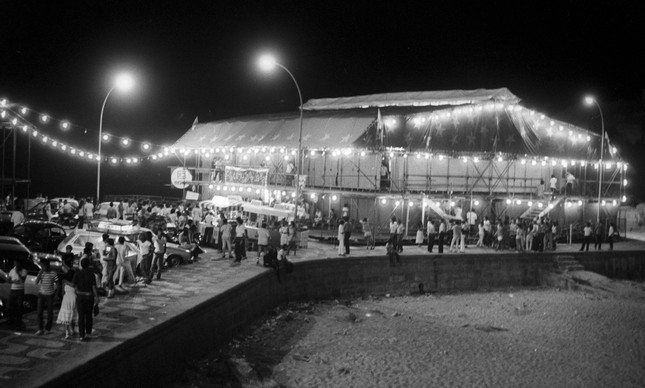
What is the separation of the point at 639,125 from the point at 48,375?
2229 inches

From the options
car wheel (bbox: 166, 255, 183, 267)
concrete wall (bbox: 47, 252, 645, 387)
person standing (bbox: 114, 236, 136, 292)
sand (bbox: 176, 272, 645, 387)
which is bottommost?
sand (bbox: 176, 272, 645, 387)

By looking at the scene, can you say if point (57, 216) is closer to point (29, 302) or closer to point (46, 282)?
point (29, 302)

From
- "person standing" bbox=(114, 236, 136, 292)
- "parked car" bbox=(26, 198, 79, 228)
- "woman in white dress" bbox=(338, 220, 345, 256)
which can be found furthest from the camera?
"parked car" bbox=(26, 198, 79, 228)

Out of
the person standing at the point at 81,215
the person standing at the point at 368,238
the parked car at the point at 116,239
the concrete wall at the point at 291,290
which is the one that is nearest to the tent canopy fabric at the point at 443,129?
the person standing at the point at 368,238

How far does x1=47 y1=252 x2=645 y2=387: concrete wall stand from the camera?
34.1 ft

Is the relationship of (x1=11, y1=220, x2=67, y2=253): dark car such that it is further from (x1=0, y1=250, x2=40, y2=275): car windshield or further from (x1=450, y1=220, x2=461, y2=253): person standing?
(x1=450, y1=220, x2=461, y2=253): person standing

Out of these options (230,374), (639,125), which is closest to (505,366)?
(230,374)

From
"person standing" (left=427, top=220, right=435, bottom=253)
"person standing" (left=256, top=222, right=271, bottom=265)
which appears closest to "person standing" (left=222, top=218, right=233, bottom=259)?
"person standing" (left=256, top=222, right=271, bottom=265)

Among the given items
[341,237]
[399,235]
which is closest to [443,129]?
[399,235]

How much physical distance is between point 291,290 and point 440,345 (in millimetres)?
6318

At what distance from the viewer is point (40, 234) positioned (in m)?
21.2

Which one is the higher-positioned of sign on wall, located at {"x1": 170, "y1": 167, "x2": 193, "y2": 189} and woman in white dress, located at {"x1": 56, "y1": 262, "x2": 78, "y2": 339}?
sign on wall, located at {"x1": 170, "y1": 167, "x2": 193, "y2": 189}

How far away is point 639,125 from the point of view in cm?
5250

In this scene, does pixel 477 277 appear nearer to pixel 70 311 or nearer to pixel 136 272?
pixel 136 272
